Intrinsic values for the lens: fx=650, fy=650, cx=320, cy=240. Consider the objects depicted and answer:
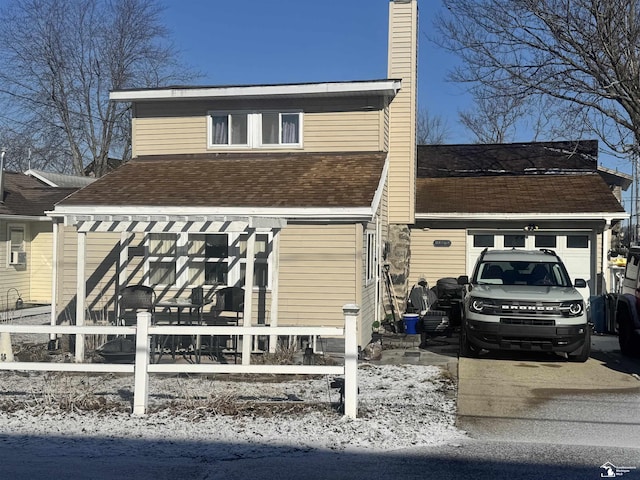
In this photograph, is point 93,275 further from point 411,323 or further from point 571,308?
point 571,308

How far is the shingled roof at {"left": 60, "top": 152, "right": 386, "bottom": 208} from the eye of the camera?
11398 millimetres

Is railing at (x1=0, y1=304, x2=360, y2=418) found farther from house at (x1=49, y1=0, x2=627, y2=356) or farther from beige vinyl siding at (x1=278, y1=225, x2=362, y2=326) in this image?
beige vinyl siding at (x1=278, y1=225, x2=362, y2=326)

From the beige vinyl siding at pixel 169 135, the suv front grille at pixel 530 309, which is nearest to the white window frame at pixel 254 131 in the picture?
the beige vinyl siding at pixel 169 135

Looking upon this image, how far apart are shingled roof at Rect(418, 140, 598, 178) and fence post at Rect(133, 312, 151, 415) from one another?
Result: 14.2 meters

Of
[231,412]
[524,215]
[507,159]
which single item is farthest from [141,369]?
[507,159]

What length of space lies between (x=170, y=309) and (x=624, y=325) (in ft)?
26.2

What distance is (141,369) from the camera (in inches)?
276

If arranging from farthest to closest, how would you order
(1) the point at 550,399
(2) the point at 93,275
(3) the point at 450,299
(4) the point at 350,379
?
(3) the point at 450,299, (2) the point at 93,275, (1) the point at 550,399, (4) the point at 350,379

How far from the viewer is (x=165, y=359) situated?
10602 mm

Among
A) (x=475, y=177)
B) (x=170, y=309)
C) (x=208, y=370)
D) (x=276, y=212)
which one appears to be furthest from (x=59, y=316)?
(x=475, y=177)

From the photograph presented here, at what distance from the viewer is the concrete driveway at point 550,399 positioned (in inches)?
259

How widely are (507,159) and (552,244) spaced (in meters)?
4.85

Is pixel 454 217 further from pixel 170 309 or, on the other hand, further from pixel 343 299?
pixel 170 309

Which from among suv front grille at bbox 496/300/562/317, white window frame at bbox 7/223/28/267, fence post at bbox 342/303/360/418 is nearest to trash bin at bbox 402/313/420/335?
suv front grille at bbox 496/300/562/317
